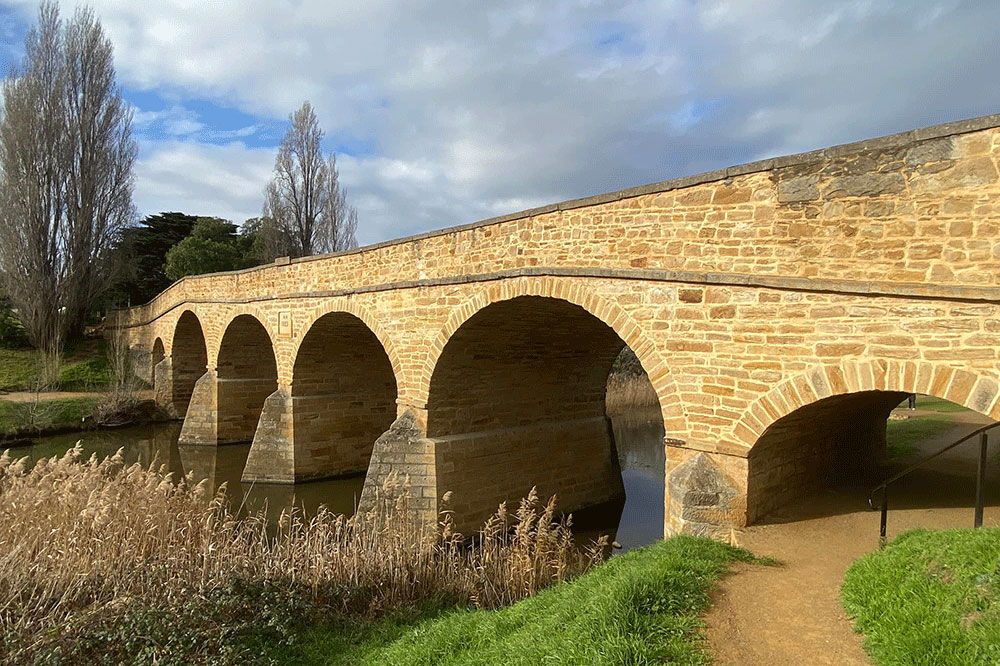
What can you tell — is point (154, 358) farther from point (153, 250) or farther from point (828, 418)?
point (828, 418)

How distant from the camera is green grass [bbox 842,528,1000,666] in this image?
273 centimetres

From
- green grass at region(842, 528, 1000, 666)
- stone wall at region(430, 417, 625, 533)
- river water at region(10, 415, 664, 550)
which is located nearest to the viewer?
green grass at region(842, 528, 1000, 666)

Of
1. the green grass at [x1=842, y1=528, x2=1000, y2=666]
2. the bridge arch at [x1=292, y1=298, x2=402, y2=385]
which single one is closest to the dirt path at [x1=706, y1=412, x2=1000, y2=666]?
the green grass at [x1=842, y1=528, x2=1000, y2=666]

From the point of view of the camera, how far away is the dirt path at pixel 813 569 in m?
3.28

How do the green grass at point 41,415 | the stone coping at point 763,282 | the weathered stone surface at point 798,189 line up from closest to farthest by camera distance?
the stone coping at point 763,282, the weathered stone surface at point 798,189, the green grass at point 41,415

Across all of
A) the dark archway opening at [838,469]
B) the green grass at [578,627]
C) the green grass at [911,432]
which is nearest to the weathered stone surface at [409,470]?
the green grass at [578,627]

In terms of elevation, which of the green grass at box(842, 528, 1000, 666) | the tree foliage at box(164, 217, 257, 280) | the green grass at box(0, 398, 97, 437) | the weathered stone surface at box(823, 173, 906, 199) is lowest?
the green grass at box(0, 398, 97, 437)

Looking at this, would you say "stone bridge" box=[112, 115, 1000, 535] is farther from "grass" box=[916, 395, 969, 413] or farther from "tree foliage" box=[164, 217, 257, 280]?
"tree foliage" box=[164, 217, 257, 280]

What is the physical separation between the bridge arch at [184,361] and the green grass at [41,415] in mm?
2608

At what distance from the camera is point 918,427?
13.1 m

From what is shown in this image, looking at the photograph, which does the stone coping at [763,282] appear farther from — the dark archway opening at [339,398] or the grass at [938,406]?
the grass at [938,406]

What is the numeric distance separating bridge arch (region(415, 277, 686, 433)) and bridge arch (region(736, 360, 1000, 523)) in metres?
0.79

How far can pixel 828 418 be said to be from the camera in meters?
6.34

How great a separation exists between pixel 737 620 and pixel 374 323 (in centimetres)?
790
